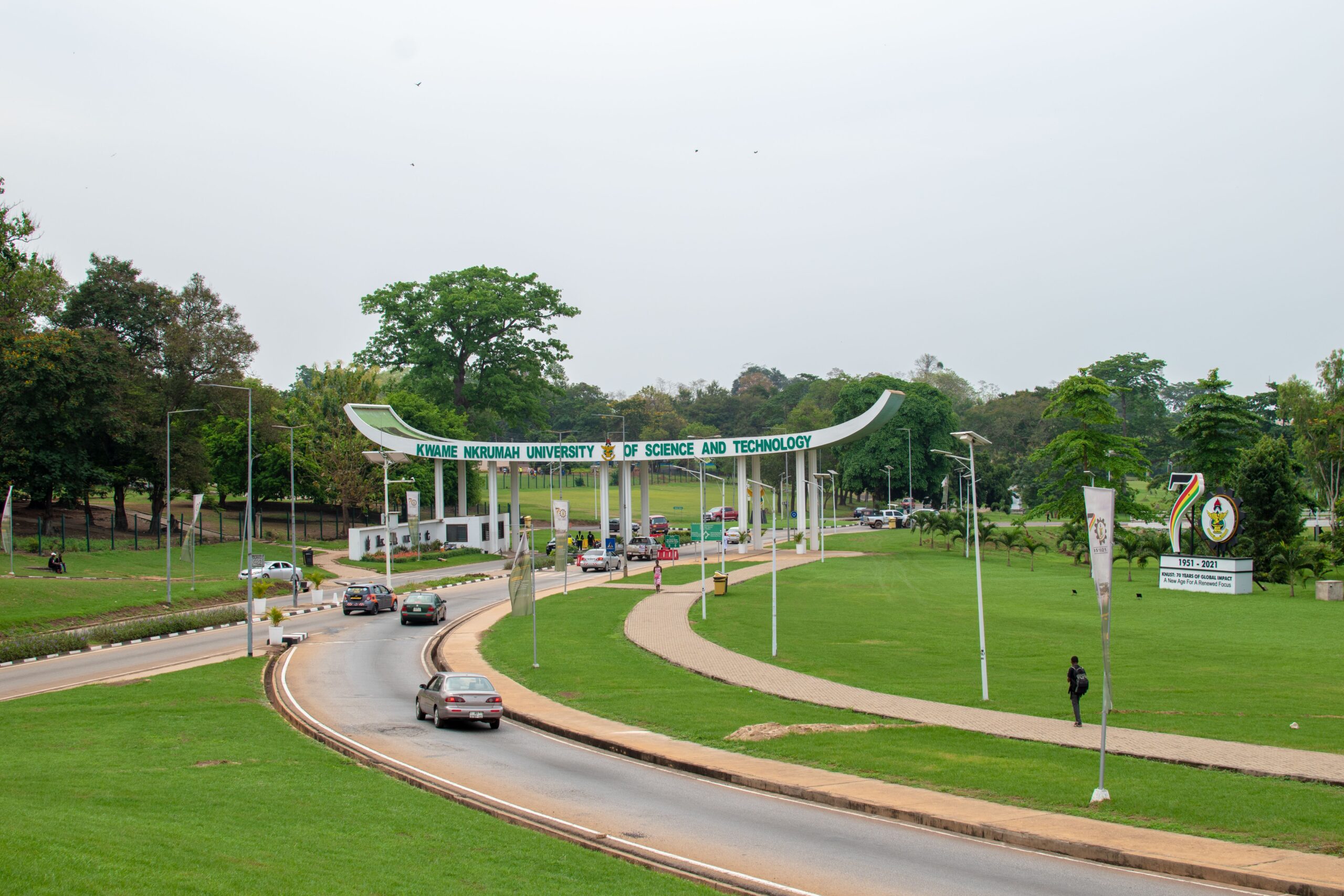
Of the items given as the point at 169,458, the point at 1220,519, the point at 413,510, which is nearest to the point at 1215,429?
the point at 1220,519

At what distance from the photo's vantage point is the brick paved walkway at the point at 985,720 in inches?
707

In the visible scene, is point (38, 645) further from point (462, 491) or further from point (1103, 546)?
point (462, 491)

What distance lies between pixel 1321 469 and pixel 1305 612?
5858 cm

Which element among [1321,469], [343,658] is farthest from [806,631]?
[1321,469]

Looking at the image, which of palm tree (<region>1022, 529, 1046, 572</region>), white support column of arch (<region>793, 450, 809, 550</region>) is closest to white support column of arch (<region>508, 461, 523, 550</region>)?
white support column of arch (<region>793, 450, 809, 550</region>)

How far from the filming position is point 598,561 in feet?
222

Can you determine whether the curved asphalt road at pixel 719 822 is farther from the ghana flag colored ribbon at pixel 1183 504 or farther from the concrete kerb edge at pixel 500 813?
the ghana flag colored ribbon at pixel 1183 504

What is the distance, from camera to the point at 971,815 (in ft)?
49.7

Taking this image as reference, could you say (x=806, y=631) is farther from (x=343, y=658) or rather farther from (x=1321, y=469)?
(x=1321, y=469)

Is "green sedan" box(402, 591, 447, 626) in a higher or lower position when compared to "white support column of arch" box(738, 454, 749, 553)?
lower

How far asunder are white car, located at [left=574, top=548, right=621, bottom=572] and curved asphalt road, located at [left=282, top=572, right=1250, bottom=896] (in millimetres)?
39642

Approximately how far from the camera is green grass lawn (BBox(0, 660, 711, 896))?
33.5ft

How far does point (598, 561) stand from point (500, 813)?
2064 inches

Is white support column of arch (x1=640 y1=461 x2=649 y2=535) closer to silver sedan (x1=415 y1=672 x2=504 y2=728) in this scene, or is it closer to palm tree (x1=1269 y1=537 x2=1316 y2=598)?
palm tree (x1=1269 y1=537 x2=1316 y2=598)
